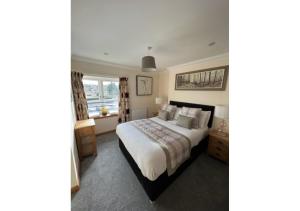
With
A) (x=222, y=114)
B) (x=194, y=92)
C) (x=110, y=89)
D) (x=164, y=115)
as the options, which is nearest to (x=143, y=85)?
(x=110, y=89)

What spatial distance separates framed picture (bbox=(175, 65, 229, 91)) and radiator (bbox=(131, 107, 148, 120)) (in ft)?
5.26

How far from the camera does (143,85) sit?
395 cm

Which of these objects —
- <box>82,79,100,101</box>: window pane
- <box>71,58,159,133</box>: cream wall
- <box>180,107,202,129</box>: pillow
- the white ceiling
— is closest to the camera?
the white ceiling

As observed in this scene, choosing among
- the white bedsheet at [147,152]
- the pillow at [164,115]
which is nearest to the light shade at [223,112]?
the white bedsheet at [147,152]

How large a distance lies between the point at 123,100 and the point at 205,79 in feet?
8.58

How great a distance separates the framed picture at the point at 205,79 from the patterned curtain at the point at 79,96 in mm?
2920

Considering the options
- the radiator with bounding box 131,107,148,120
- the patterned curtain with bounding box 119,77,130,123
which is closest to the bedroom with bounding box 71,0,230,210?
the patterned curtain with bounding box 119,77,130,123

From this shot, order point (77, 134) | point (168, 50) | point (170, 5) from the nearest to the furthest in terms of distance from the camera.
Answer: point (170, 5) < point (77, 134) < point (168, 50)

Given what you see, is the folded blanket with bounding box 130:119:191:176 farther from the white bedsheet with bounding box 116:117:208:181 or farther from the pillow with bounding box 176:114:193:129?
the pillow with bounding box 176:114:193:129

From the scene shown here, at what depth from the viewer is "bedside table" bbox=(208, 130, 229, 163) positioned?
199 cm

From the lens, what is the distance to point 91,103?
320 centimetres
